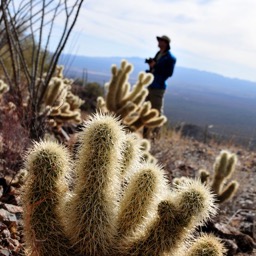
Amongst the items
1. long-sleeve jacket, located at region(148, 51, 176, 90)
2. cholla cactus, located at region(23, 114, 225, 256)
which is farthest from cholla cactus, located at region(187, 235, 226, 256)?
long-sleeve jacket, located at region(148, 51, 176, 90)

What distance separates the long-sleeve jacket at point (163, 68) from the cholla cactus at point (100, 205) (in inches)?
289

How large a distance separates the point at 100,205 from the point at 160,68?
7.64 m

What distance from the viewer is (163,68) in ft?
33.6

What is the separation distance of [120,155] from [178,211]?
491 millimetres

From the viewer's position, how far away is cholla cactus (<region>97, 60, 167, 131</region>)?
8.53m

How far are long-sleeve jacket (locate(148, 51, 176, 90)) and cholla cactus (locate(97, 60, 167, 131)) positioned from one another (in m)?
1.29

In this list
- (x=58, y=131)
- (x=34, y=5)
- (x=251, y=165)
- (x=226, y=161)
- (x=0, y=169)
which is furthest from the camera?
(x=251, y=165)

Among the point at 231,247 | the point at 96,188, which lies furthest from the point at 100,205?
the point at 231,247

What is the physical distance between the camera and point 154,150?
8.69 m

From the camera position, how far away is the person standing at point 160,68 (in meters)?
10.1

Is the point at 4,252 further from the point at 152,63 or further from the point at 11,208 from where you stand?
the point at 152,63

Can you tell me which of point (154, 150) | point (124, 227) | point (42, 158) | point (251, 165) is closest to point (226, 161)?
point (154, 150)

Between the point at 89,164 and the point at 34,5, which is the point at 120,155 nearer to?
the point at 89,164

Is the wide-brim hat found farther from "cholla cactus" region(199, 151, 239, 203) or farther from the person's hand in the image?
"cholla cactus" region(199, 151, 239, 203)
